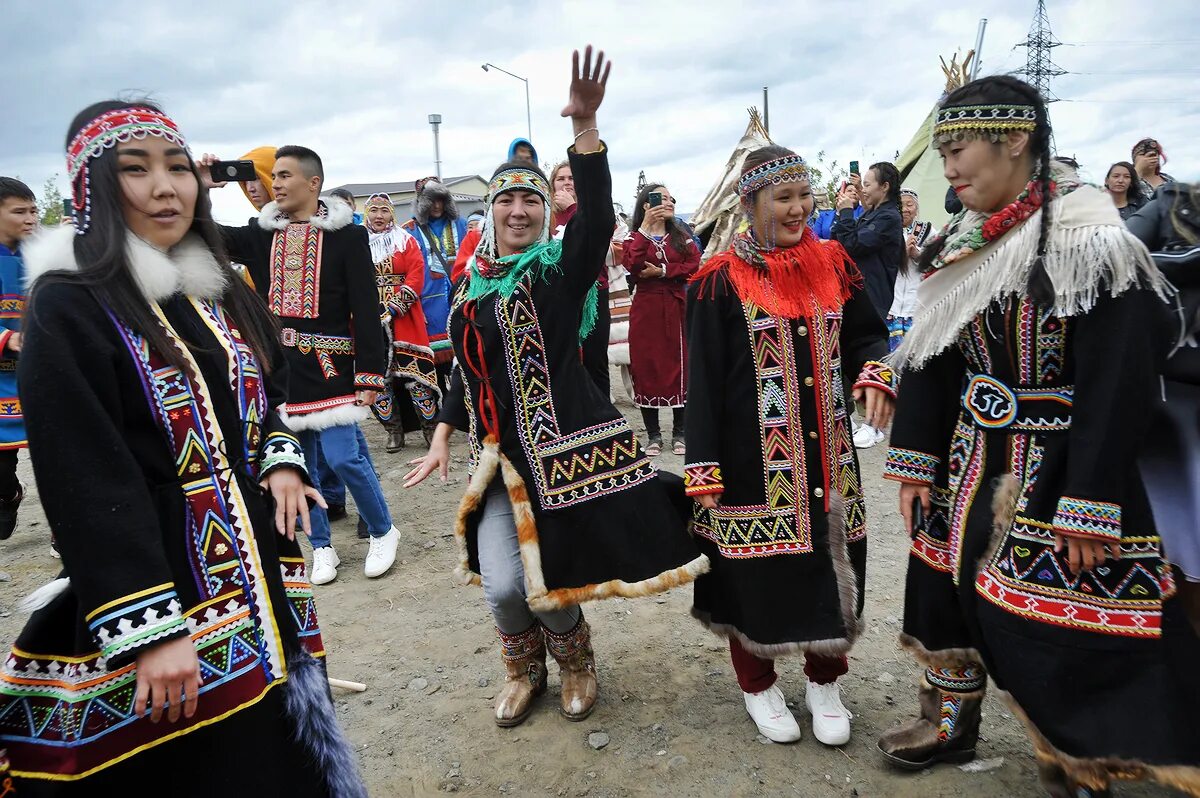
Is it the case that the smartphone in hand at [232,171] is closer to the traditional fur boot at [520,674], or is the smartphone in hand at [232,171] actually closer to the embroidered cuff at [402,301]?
the traditional fur boot at [520,674]

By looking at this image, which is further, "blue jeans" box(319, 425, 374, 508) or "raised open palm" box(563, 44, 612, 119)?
"blue jeans" box(319, 425, 374, 508)

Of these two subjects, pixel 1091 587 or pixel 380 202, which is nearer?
pixel 1091 587

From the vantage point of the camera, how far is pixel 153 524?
1491 mm

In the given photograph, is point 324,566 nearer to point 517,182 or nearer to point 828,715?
point 517,182

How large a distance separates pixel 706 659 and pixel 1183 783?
178cm

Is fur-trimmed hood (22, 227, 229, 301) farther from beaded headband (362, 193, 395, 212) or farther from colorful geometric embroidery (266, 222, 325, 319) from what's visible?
beaded headband (362, 193, 395, 212)

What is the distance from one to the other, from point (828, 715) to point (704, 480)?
94cm

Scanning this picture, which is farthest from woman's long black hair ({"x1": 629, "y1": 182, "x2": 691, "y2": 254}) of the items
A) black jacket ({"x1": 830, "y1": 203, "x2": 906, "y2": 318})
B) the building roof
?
the building roof

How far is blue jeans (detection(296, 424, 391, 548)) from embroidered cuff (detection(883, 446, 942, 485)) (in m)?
2.98

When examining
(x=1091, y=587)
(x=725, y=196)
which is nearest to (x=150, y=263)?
(x=1091, y=587)

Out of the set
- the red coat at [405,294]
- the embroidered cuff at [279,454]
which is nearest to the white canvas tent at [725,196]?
the red coat at [405,294]

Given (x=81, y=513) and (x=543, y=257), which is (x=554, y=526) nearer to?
(x=543, y=257)

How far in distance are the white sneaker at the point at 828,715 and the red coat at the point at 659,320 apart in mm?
3668

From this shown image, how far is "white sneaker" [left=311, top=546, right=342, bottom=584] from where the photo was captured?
4.36 meters
